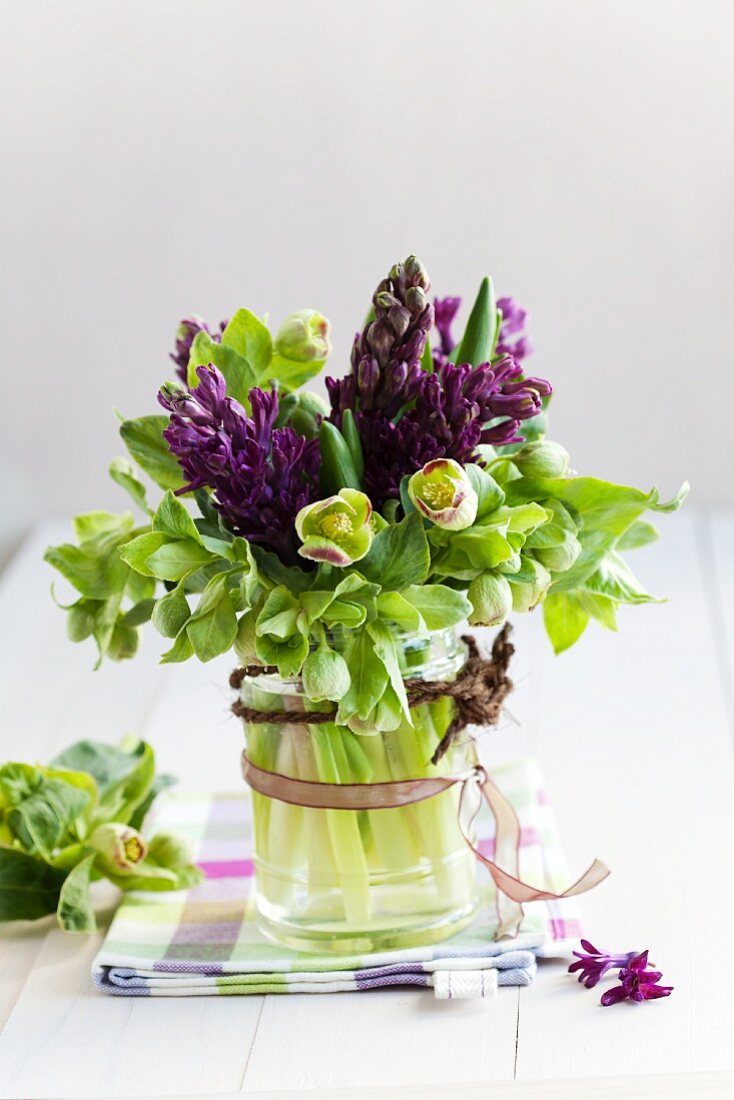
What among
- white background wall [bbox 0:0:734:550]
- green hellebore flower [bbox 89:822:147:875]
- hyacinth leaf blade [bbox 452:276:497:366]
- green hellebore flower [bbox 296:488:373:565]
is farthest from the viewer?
white background wall [bbox 0:0:734:550]

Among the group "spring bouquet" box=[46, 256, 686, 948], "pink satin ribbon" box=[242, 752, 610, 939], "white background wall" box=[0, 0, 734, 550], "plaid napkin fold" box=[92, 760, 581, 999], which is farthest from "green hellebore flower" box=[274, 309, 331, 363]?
Answer: "white background wall" box=[0, 0, 734, 550]

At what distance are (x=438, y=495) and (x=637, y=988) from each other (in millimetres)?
295

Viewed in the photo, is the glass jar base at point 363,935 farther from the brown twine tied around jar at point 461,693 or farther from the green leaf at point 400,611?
the green leaf at point 400,611

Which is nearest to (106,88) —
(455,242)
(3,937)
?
(455,242)

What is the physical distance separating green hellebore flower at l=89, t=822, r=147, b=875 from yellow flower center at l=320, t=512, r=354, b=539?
315 mm

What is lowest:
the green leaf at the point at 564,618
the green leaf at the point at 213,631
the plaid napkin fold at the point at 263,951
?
the plaid napkin fold at the point at 263,951

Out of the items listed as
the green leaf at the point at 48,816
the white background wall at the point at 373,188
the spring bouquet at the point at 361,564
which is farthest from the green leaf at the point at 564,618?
the white background wall at the point at 373,188

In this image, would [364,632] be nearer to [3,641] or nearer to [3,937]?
[3,937]

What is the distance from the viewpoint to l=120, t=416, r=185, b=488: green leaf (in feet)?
2.48

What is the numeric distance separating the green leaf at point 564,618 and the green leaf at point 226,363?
220 millimetres

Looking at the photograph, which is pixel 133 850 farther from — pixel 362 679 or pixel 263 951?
pixel 362 679

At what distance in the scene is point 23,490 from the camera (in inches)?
94.3

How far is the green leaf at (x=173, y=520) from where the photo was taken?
69cm

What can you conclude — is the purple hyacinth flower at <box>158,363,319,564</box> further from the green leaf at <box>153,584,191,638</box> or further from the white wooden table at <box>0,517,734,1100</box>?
the white wooden table at <box>0,517,734,1100</box>
